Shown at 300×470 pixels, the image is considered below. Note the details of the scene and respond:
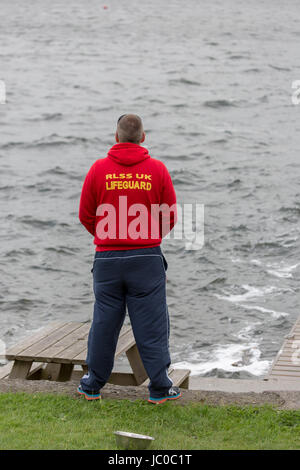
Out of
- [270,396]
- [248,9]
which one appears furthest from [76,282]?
[248,9]

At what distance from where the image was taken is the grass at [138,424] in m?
5.06

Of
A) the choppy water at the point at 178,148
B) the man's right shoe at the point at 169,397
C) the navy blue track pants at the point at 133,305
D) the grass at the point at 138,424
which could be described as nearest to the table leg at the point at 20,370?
the grass at the point at 138,424

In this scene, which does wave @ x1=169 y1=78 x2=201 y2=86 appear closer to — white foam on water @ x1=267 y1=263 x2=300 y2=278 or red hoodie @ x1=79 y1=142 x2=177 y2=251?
white foam on water @ x1=267 y1=263 x2=300 y2=278

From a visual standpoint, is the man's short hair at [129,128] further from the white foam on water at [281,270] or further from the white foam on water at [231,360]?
the white foam on water at [281,270]

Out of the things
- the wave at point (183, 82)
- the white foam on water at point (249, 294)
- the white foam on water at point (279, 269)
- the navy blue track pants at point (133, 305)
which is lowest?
the wave at point (183, 82)

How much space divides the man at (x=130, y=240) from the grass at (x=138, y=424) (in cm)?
37

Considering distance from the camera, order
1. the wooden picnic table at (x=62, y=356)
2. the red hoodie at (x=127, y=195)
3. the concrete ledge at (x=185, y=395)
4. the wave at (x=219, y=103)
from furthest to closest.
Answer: the wave at (x=219, y=103) → the wooden picnic table at (x=62, y=356) → the concrete ledge at (x=185, y=395) → the red hoodie at (x=127, y=195)

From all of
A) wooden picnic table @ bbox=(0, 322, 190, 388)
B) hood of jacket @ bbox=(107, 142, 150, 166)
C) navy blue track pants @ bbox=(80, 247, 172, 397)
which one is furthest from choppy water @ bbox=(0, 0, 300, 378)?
hood of jacket @ bbox=(107, 142, 150, 166)

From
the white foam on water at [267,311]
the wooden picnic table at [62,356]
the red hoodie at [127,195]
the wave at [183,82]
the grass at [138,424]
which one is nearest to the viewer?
the grass at [138,424]

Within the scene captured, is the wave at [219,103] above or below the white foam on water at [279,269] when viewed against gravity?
below
